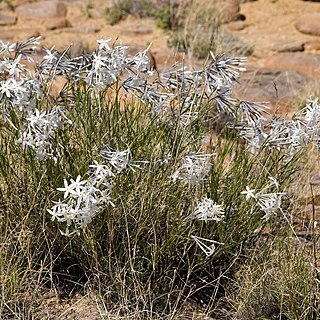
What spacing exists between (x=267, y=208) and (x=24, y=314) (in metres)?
1.12

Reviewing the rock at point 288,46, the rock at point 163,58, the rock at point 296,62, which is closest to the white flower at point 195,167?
the rock at point 163,58

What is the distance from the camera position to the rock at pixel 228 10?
29.5 ft

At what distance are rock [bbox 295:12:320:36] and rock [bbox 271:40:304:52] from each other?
453 millimetres

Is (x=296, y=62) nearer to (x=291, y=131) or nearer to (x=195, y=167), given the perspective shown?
(x=291, y=131)

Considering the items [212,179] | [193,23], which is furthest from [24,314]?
[193,23]

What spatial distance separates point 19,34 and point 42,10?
956 millimetres

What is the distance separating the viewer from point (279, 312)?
3084 millimetres

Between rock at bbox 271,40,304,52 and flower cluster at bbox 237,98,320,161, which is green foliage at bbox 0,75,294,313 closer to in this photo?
flower cluster at bbox 237,98,320,161

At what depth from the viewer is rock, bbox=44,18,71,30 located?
27.8ft

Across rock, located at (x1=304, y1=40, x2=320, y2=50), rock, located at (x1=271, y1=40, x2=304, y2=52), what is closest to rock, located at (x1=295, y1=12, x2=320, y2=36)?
rock, located at (x1=304, y1=40, x2=320, y2=50)

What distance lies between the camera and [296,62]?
25.0 feet

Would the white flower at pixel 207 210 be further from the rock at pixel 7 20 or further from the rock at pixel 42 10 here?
the rock at pixel 42 10

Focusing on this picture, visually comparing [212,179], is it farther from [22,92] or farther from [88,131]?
[22,92]

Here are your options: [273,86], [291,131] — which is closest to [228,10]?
[273,86]
